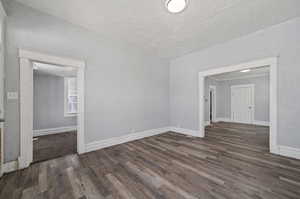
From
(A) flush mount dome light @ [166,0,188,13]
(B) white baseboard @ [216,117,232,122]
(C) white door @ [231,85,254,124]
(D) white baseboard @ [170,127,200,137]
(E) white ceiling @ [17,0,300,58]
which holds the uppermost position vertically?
(E) white ceiling @ [17,0,300,58]

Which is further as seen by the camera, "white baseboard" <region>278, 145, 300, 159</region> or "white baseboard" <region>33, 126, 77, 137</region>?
"white baseboard" <region>33, 126, 77, 137</region>

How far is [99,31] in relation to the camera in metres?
2.85

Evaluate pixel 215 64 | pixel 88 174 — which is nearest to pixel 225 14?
pixel 215 64

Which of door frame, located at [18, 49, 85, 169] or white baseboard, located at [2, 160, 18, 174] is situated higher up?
door frame, located at [18, 49, 85, 169]

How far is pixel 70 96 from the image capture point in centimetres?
495

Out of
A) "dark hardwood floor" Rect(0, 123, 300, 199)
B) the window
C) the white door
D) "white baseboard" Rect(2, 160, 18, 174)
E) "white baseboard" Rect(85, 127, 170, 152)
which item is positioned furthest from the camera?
the white door

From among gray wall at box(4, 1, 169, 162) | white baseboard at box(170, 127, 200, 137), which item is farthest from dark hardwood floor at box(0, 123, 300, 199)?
white baseboard at box(170, 127, 200, 137)

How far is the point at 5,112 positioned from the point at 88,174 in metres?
1.72

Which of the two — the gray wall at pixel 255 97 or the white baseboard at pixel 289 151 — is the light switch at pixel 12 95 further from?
the gray wall at pixel 255 97

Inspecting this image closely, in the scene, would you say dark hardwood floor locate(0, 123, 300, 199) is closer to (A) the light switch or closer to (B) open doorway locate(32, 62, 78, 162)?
(A) the light switch

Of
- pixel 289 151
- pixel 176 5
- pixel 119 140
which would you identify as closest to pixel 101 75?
pixel 119 140

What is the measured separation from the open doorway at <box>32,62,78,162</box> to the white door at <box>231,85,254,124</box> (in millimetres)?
8139

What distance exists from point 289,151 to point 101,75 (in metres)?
4.46

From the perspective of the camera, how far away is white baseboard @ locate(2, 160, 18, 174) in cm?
190
